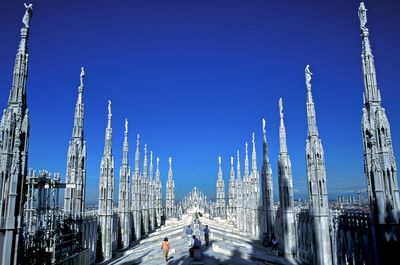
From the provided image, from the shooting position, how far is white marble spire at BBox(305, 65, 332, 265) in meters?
18.0

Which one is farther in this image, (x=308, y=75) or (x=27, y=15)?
(x=308, y=75)

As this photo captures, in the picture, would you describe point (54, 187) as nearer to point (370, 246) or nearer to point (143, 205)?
point (370, 246)

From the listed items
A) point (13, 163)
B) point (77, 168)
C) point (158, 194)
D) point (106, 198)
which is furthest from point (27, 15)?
point (158, 194)

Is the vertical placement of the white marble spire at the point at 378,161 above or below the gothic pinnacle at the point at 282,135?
below

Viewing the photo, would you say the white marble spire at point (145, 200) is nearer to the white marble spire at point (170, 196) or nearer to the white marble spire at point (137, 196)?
the white marble spire at point (137, 196)

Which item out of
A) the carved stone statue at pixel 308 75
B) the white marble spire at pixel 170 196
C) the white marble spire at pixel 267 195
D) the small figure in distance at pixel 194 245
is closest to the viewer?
the small figure in distance at pixel 194 245

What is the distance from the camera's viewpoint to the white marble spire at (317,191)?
17967 mm

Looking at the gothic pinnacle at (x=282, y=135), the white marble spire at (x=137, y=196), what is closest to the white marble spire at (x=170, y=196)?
the white marble spire at (x=137, y=196)

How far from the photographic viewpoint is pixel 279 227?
2766cm

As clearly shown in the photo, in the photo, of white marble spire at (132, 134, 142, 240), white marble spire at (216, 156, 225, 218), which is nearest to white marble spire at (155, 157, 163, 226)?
white marble spire at (216, 156, 225, 218)

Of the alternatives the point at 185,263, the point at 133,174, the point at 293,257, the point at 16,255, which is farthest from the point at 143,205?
the point at 16,255

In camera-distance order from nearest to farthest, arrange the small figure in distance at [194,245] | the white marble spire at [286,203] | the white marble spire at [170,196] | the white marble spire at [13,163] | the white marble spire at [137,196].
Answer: the white marble spire at [13,163] → the small figure in distance at [194,245] → the white marble spire at [286,203] → the white marble spire at [137,196] → the white marble spire at [170,196]

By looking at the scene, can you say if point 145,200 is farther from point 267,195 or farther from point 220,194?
point 220,194

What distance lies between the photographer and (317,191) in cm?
1881
